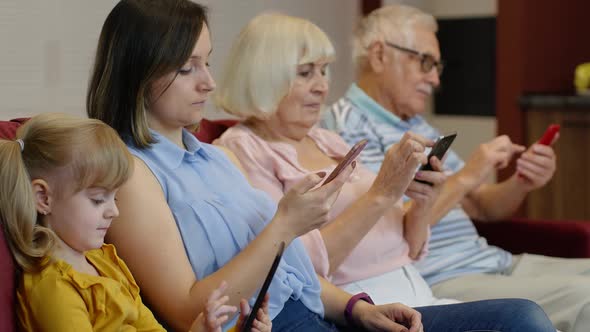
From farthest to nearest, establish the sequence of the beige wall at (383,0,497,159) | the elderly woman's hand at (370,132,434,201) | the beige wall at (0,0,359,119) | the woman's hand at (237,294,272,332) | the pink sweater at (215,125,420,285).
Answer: the beige wall at (383,0,497,159), the beige wall at (0,0,359,119), the pink sweater at (215,125,420,285), the elderly woman's hand at (370,132,434,201), the woman's hand at (237,294,272,332)

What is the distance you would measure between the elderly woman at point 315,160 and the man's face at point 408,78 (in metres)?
0.49

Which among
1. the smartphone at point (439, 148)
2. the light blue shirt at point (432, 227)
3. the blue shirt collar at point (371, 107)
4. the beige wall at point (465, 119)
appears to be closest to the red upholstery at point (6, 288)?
the smartphone at point (439, 148)

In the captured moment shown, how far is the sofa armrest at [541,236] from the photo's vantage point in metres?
2.88

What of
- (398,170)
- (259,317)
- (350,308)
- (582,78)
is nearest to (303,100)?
(398,170)

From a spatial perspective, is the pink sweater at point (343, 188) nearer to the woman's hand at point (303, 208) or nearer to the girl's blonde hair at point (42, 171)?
the woman's hand at point (303, 208)

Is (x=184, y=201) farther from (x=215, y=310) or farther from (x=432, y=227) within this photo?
(x=432, y=227)

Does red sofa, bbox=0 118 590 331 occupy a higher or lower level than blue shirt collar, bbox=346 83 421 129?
lower

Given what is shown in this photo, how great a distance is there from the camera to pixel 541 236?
2949 millimetres

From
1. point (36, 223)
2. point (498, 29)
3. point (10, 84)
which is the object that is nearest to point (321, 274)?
point (36, 223)

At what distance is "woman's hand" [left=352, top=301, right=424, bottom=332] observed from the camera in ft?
6.20

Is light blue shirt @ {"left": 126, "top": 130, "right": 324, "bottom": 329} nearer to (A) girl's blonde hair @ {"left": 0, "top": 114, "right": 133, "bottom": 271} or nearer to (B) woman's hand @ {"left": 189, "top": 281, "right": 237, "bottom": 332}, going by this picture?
(B) woman's hand @ {"left": 189, "top": 281, "right": 237, "bottom": 332}

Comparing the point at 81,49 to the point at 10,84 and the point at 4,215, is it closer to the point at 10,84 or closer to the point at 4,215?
the point at 10,84

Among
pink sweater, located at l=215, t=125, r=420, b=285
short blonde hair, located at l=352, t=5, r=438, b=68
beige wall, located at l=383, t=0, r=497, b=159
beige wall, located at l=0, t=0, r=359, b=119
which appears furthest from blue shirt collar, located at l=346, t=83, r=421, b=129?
beige wall, located at l=383, t=0, r=497, b=159

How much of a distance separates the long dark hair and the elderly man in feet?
3.23
